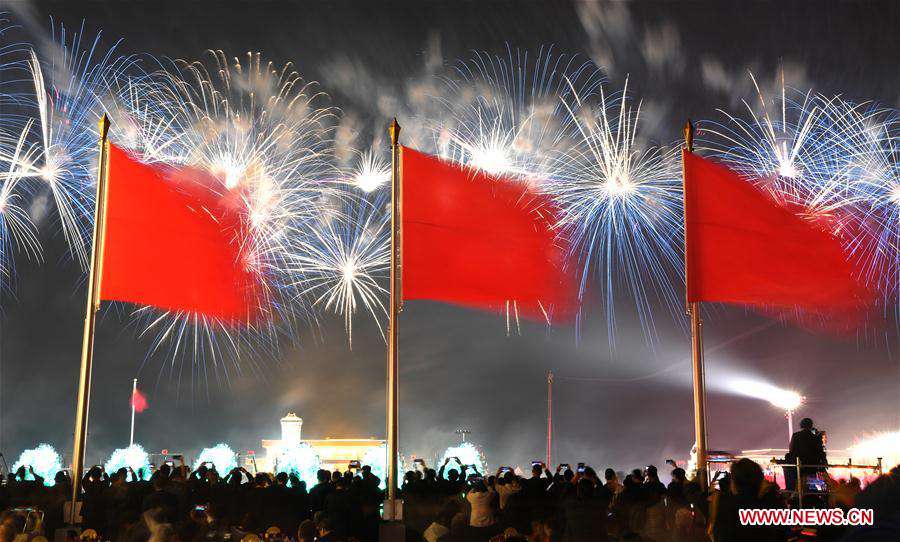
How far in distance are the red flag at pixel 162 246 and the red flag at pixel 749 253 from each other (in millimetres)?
9634

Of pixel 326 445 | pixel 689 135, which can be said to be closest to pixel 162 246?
pixel 689 135

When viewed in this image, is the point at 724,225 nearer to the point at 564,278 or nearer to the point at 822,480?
the point at 564,278

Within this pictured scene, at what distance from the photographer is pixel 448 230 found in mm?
17641

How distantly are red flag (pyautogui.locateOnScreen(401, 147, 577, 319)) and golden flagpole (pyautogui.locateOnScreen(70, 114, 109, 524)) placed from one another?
19.4ft

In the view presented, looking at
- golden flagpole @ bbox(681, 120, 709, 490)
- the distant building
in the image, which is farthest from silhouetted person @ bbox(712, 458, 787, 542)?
the distant building

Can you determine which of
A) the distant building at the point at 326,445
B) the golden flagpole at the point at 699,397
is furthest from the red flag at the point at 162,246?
the distant building at the point at 326,445

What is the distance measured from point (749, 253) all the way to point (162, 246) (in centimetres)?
1163

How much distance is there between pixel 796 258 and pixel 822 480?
4.26 meters

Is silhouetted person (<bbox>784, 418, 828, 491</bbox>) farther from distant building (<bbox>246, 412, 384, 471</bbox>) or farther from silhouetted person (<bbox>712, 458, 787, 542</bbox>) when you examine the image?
distant building (<bbox>246, 412, 384, 471</bbox>)

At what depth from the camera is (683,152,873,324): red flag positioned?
17.2 meters

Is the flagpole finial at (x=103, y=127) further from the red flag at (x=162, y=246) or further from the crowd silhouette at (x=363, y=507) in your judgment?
the crowd silhouette at (x=363, y=507)

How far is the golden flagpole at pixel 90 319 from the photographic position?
52.7ft

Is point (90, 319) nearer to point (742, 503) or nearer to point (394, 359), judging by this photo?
point (394, 359)

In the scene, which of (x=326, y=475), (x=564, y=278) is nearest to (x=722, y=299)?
(x=564, y=278)
